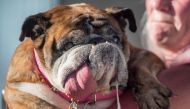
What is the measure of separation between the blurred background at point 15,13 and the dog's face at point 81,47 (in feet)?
1.46

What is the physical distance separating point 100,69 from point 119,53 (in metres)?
0.05

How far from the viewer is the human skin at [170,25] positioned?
41.9 inches

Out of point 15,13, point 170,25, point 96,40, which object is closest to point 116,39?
point 96,40

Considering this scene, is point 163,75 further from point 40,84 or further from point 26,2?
point 26,2

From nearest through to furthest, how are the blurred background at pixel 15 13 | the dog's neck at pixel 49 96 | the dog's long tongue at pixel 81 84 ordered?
the dog's long tongue at pixel 81 84 < the dog's neck at pixel 49 96 < the blurred background at pixel 15 13

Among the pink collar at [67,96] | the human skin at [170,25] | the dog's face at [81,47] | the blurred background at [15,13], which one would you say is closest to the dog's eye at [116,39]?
the dog's face at [81,47]

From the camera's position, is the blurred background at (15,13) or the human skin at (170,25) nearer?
the human skin at (170,25)

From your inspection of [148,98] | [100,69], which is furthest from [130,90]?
[100,69]

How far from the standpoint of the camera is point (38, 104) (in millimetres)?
861

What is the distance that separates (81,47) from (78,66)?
0.11 ft

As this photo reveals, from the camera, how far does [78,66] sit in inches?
29.9

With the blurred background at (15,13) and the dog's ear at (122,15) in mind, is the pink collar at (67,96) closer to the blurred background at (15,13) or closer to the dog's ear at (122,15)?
the dog's ear at (122,15)

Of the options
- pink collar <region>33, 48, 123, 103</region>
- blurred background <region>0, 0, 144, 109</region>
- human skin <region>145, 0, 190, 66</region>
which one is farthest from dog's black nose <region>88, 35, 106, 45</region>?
blurred background <region>0, 0, 144, 109</region>

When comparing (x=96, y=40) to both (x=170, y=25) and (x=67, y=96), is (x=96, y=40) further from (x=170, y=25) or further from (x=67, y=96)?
(x=170, y=25)
